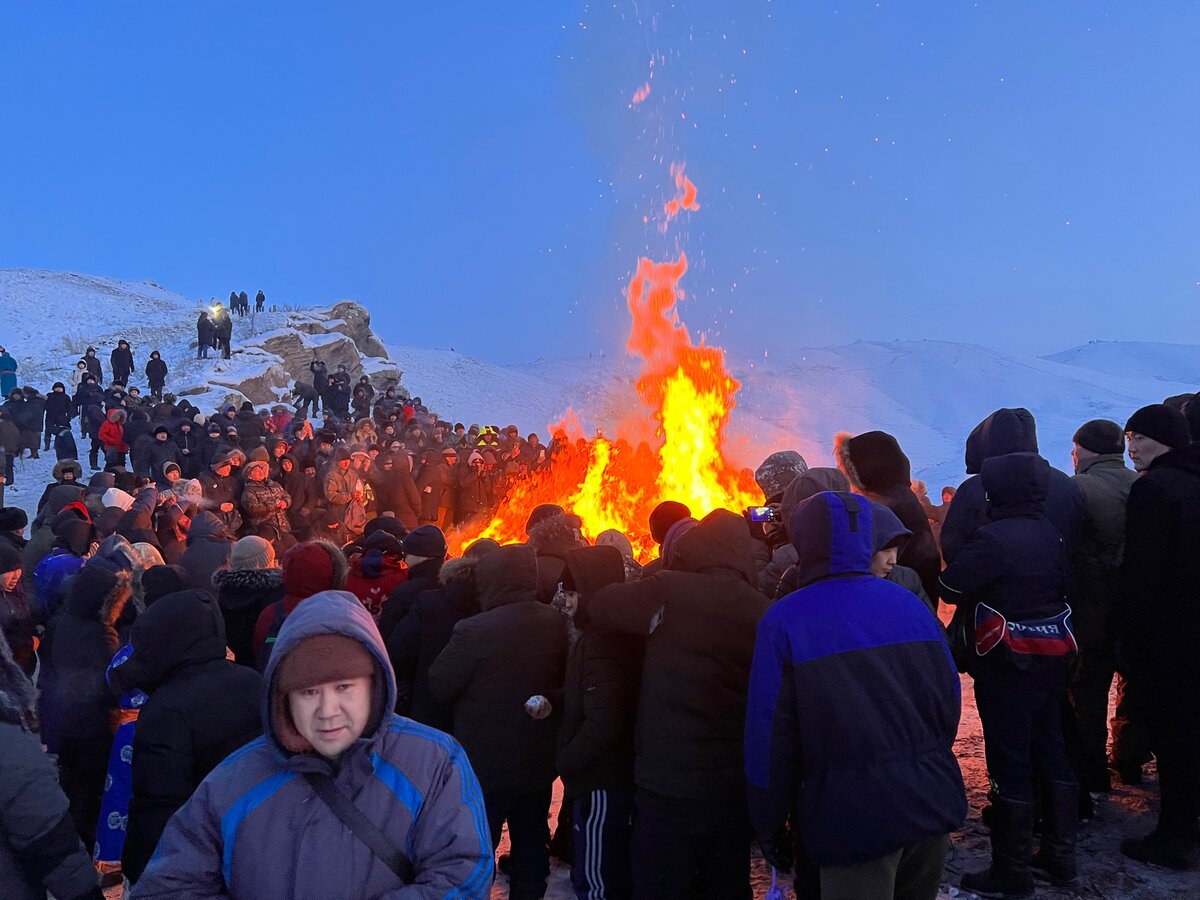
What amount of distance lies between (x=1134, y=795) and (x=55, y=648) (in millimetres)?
6867

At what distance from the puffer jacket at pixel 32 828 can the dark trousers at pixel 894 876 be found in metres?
2.58

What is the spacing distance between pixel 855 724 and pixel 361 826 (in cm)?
160

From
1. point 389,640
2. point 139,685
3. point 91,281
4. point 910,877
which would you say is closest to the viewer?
point 910,877

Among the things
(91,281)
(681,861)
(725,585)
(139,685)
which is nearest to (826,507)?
(725,585)

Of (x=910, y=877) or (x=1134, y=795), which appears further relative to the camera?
(x=1134, y=795)

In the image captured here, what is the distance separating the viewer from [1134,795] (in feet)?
17.1

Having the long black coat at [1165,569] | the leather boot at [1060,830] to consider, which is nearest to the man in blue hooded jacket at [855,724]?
the leather boot at [1060,830]

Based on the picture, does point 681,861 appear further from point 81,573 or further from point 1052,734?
point 81,573

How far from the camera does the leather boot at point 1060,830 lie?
4098 millimetres

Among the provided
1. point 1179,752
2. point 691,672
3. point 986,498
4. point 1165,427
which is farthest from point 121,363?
point 1179,752

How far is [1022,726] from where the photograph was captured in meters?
3.98

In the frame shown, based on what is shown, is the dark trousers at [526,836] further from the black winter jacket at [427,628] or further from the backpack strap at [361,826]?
the backpack strap at [361,826]

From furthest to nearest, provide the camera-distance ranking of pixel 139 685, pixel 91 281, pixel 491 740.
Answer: pixel 91 281
pixel 491 740
pixel 139 685

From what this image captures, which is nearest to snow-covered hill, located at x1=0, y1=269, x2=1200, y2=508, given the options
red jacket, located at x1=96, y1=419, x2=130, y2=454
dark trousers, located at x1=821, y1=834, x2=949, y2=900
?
red jacket, located at x1=96, y1=419, x2=130, y2=454
